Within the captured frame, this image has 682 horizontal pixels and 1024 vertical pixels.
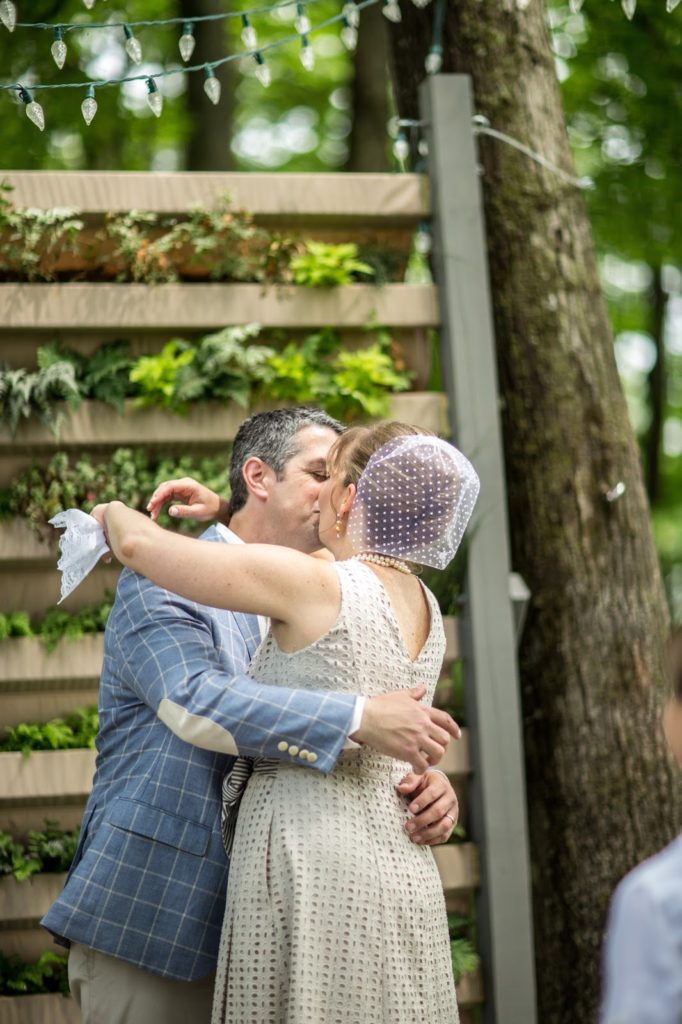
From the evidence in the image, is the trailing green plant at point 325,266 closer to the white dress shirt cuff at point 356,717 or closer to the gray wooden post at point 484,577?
the gray wooden post at point 484,577

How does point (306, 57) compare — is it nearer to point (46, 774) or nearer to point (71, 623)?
point (71, 623)

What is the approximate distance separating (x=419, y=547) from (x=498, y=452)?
1619 millimetres

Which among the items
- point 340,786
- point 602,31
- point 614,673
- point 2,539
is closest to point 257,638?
point 340,786

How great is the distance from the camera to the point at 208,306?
390 centimetres

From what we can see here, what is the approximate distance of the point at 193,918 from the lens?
8.14ft

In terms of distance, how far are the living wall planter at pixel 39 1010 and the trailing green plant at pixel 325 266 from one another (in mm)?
2413

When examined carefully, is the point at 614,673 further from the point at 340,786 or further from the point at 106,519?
the point at 106,519

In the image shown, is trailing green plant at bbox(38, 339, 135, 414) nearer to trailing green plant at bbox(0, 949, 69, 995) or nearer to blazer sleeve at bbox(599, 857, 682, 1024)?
trailing green plant at bbox(0, 949, 69, 995)

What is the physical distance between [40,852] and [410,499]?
202cm

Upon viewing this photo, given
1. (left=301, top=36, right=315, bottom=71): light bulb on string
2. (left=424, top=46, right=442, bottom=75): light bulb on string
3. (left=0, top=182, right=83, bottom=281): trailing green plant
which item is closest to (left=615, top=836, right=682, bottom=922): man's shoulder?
(left=301, top=36, right=315, bottom=71): light bulb on string

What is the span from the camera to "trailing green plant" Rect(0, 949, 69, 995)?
357 cm

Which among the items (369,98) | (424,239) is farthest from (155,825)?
(369,98)

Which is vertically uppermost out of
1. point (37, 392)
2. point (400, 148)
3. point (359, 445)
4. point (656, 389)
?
point (656, 389)

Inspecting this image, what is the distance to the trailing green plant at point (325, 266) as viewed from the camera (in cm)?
393
